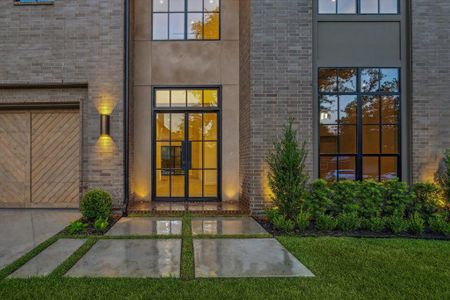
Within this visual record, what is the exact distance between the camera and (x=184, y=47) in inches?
292

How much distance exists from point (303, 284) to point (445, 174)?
491 centimetres

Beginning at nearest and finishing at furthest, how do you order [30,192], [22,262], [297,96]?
[22,262], [297,96], [30,192]

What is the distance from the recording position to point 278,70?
6.27 m

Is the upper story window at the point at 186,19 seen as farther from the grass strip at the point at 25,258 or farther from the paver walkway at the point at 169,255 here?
the grass strip at the point at 25,258

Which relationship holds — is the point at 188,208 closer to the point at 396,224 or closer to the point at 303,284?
the point at 303,284

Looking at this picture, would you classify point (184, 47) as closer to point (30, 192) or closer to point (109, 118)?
point (109, 118)

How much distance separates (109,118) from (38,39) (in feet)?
8.00

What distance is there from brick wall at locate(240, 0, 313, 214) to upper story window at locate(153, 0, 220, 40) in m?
1.66

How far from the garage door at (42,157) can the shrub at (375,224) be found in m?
6.41

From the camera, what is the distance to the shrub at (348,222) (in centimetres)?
525

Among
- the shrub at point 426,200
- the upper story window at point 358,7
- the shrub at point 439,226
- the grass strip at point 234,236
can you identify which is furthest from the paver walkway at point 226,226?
the upper story window at point 358,7

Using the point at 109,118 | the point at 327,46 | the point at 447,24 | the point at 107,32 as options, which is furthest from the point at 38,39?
the point at 447,24

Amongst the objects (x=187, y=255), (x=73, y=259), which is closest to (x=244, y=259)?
(x=187, y=255)

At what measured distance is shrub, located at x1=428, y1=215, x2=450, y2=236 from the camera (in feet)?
16.5
